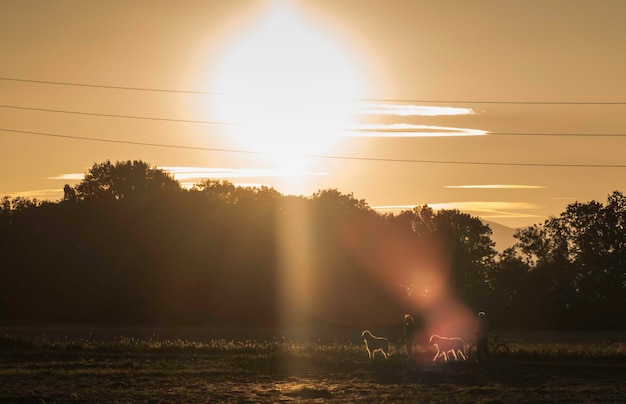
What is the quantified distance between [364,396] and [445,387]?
3552 millimetres

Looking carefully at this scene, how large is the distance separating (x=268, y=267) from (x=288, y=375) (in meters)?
55.5

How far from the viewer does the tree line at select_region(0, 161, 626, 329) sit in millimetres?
86688

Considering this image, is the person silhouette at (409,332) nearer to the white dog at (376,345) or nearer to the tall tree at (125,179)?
the white dog at (376,345)

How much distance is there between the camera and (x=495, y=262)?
108 meters

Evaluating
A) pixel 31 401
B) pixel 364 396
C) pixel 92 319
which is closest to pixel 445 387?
pixel 364 396

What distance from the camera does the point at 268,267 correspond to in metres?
91.1

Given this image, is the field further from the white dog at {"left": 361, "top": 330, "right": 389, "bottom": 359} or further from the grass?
the white dog at {"left": 361, "top": 330, "right": 389, "bottom": 359}

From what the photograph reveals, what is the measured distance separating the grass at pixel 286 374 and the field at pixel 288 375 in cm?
4

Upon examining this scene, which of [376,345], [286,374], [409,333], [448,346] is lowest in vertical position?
[286,374]

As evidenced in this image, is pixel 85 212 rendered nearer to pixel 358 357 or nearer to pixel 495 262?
pixel 495 262

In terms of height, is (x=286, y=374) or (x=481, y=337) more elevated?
(x=481, y=337)

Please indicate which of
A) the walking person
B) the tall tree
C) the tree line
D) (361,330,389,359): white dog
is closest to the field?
the walking person

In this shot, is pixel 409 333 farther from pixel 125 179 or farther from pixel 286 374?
pixel 125 179

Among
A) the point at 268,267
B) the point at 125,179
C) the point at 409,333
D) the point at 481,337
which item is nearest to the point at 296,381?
the point at 409,333
